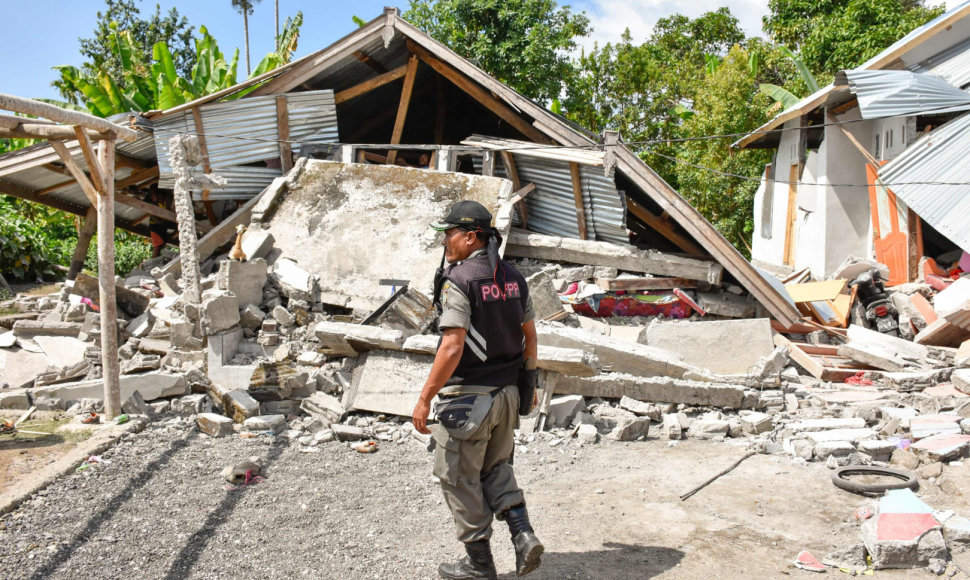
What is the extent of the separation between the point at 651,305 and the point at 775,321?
1755mm

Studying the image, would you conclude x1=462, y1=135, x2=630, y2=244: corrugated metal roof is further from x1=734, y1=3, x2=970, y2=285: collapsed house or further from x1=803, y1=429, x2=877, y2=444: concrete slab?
x1=803, y1=429, x2=877, y2=444: concrete slab

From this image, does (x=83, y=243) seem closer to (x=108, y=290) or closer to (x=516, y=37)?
(x=108, y=290)

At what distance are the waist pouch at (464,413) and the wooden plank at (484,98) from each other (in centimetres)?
812

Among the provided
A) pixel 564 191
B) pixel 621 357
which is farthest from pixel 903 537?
pixel 564 191

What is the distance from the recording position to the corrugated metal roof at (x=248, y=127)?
34.8 ft

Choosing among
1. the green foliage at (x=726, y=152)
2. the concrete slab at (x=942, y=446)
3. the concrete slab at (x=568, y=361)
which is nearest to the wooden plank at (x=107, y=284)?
the concrete slab at (x=568, y=361)

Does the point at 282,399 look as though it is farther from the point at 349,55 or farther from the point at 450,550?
the point at 349,55

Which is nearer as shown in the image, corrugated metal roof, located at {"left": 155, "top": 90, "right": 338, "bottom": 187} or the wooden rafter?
the wooden rafter

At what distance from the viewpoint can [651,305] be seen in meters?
9.80

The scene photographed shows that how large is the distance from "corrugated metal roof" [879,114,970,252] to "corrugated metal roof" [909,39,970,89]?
118cm

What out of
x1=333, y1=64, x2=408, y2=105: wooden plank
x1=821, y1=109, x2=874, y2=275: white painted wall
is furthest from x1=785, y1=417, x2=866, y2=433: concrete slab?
x1=821, y1=109, x2=874, y2=275: white painted wall

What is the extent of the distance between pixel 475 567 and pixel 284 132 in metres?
9.18

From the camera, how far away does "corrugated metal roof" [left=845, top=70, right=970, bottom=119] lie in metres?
10.8

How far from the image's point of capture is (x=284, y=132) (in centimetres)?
1114
